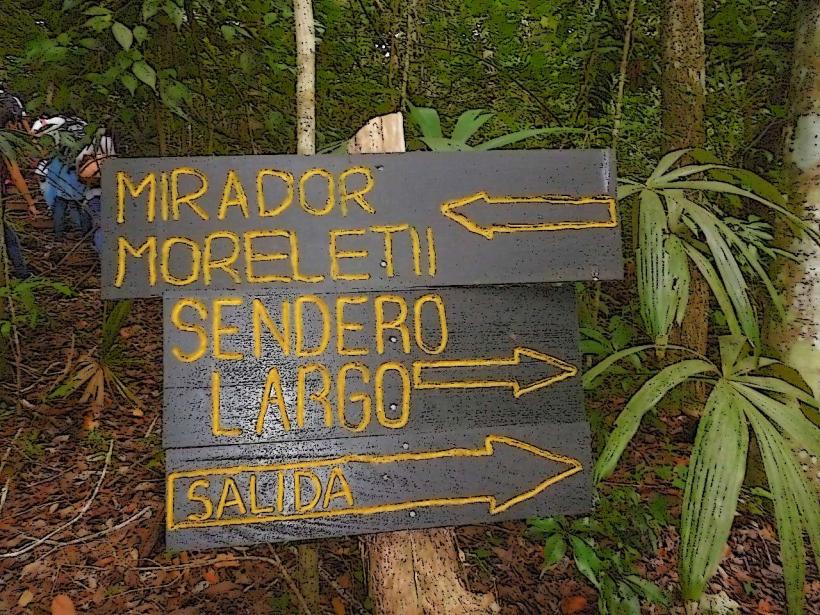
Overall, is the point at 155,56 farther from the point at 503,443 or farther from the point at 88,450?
the point at 503,443

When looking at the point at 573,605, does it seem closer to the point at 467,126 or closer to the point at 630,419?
the point at 630,419

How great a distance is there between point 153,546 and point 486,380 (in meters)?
1.63

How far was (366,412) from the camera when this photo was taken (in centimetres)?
125

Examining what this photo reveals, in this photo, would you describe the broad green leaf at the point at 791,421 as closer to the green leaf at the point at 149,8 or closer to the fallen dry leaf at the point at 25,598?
the green leaf at the point at 149,8

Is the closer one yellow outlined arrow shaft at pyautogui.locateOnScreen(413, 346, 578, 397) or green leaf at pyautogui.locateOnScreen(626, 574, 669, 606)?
yellow outlined arrow shaft at pyautogui.locateOnScreen(413, 346, 578, 397)

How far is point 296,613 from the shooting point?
6.79 ft

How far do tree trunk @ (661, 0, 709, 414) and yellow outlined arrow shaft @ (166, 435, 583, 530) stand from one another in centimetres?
197

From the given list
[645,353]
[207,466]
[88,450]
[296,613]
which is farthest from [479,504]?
[645,353]

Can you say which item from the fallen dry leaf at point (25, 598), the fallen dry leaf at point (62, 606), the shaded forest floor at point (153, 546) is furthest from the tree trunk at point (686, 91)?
the fallen dry leaf at point (25, 598)

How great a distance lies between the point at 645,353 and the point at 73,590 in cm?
301

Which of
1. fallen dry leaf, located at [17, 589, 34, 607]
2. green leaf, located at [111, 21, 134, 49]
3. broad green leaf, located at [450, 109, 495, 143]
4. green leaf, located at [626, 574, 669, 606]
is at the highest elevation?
green leaf, located at [111, 21, 134, 49]

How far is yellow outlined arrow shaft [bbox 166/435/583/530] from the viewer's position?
1.20m

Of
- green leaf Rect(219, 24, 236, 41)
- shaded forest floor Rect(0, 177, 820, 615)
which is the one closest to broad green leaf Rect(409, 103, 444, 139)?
green leaf Rect(219, 24, 236, 41)

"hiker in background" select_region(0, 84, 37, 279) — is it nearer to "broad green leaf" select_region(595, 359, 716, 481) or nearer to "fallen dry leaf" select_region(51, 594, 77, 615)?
"fallen dry leaf" select_region(51, 594, 77, 615)
